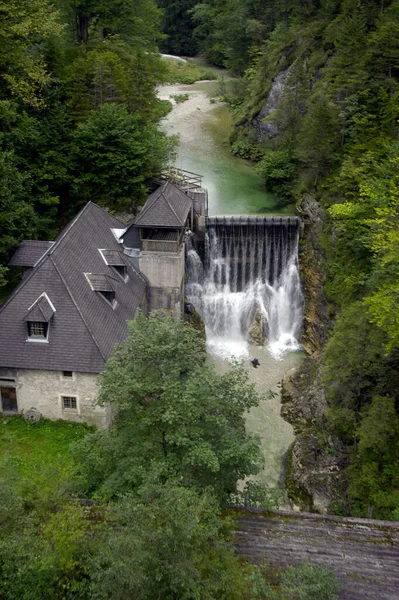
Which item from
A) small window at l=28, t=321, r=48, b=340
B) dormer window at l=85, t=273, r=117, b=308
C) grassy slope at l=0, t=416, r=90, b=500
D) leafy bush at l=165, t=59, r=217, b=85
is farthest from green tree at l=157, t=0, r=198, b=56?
grassy slope at l=0, t=416, r=90, b=500

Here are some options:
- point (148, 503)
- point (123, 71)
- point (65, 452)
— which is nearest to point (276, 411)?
point (65, 452)

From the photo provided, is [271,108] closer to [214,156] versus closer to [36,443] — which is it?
[214,156]

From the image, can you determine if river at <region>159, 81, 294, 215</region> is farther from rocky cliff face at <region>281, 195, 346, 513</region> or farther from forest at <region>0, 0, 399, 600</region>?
rocky cliff face at <region>281, 195, 346, 513</region>

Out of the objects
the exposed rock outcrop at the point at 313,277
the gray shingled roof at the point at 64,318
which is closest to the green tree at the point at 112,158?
the gray shingled roof at the point at 64,318

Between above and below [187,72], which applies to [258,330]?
below

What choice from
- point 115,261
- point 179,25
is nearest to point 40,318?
point 115,261
